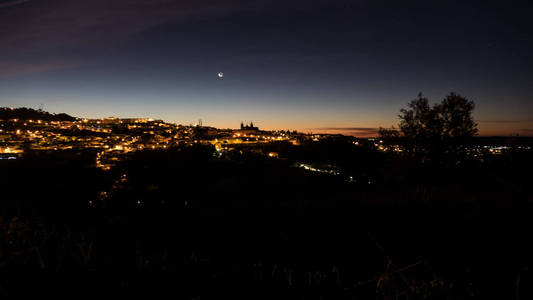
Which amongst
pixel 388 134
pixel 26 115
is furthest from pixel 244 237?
pixel 26 115

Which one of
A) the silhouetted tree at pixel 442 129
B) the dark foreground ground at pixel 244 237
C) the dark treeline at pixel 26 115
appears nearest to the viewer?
the dark foreground ground at pixel 244 237

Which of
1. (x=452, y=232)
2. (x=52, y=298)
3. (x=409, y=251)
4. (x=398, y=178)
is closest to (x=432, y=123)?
(x=398, y=178)

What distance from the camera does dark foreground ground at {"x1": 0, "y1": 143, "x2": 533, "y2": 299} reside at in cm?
248

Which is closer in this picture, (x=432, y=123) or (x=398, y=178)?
(x=432, y=123)

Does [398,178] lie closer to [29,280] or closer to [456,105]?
[456,105]

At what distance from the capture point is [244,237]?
26.2ft

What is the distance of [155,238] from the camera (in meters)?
7.48

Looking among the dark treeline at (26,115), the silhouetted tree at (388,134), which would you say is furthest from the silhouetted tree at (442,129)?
the dark treeline at (26,115)

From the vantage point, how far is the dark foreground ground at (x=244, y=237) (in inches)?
97.7

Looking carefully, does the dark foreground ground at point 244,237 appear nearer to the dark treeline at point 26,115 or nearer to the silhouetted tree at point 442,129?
the silhouetted tree at point 442,129

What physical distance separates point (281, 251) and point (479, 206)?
989 cm

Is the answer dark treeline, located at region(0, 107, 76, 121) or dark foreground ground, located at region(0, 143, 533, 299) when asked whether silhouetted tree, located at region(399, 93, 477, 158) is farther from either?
dark treeline, located at region(0, 107, 76, 121)

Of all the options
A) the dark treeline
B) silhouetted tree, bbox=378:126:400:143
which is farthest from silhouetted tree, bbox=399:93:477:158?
the dark treeline

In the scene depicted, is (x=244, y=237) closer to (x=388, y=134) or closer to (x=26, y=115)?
(x=388, y=134)
